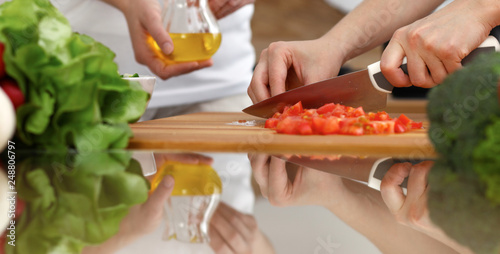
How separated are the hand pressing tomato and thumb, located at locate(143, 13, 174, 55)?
0.50m

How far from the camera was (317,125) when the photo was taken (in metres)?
1.01

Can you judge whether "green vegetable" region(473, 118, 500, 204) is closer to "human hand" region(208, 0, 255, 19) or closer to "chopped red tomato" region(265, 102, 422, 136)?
"chopped red tomato" region(265, 102, 422, 136)

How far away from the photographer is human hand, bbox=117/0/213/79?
1.36m

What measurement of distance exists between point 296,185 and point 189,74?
3.45 feet

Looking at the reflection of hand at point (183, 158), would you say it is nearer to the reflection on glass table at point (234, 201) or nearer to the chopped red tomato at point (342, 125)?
the reflection on glass table at point (234, 201)

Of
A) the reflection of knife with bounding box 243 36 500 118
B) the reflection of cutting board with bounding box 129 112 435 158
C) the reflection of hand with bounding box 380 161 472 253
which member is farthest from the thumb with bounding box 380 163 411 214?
the reflection of knife with bounding box 243 36 500 118

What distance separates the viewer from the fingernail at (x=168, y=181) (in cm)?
70

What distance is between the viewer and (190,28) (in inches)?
52.8

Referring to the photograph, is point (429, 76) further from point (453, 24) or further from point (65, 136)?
point (65, 136)

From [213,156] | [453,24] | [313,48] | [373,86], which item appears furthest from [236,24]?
[213,156]

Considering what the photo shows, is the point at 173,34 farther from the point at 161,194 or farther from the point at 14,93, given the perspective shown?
the point at 161,194

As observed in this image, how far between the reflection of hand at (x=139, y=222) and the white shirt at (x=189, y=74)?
1.02 meters

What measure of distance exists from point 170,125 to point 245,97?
25.2 inches

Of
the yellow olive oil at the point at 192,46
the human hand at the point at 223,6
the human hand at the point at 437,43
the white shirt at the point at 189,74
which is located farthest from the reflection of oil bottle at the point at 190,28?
the human hand at the point at 437,43
